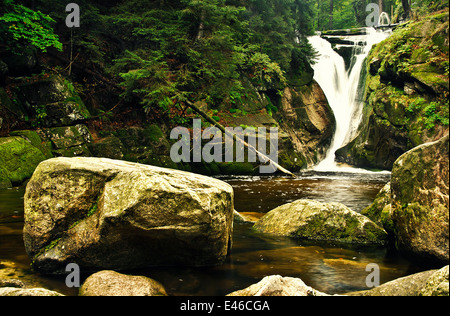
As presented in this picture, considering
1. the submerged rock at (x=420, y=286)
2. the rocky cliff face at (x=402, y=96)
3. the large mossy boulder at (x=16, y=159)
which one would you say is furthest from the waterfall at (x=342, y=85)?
the submerged rock at (x=420, y=286)

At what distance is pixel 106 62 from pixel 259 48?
916 centimetres

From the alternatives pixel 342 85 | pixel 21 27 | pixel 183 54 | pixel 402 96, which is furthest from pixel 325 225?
pixel 342 85

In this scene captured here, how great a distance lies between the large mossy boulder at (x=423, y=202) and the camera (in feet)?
12.3

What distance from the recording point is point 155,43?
1518 cm

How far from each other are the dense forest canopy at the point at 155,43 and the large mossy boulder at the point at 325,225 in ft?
27.5

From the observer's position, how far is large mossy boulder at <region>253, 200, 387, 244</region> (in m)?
5.77

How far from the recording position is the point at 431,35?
50.2 ft

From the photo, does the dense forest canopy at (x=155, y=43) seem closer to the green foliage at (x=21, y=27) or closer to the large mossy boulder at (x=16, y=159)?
the green foliage at (x=21, y=27)

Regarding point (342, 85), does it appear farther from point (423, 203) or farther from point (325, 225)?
point (423, 203)

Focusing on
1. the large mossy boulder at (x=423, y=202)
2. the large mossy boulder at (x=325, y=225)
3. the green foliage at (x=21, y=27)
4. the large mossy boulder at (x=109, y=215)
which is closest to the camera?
the large mossy boulder at (x=423, y=202)

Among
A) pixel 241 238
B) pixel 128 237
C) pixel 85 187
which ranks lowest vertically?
pixel 241 238

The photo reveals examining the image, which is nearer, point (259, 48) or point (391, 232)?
point (391, 232)
